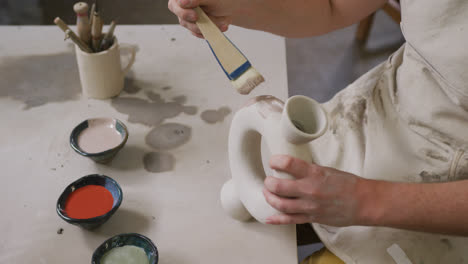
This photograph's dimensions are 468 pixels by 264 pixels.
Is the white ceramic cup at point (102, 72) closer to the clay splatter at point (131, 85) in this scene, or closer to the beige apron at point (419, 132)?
the clay splatter at point (131, 85)

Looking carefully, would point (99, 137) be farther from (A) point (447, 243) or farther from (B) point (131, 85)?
(A) point (447, 243)

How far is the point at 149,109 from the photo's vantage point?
113 centimetres

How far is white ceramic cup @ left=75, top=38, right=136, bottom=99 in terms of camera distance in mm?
1076

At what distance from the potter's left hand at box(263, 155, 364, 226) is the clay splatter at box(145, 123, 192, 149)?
37cm

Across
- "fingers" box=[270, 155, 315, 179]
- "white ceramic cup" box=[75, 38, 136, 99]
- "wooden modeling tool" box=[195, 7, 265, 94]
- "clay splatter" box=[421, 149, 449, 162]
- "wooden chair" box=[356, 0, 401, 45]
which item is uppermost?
"wooden modeling tool" box=[195, 7, 265, 94]

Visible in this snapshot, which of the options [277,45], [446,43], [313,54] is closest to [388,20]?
[313,54]

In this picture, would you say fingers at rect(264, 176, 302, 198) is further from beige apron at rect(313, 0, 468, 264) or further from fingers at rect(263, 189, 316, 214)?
beige apron at rect(313, 0, 468, 264)

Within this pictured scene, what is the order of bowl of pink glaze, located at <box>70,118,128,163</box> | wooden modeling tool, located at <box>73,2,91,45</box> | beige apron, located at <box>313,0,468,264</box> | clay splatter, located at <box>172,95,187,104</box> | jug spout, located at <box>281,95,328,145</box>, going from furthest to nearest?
clay splatter, located at <box>172,95,187,104</box> < wooden modeling tool, located at <box>73,2,91,45</box> < bowl of pink glaze, located at <box>70,118,128,163</box> < beige apron, located at <box>313,0,468,264</box> < jug spout, located at <box>281,95,328,145</box>

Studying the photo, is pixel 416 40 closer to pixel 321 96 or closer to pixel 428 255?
pixel 428 255

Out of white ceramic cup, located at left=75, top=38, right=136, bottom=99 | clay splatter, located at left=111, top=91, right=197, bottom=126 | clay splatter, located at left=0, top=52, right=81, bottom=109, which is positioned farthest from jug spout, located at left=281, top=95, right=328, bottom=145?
clay splatter, located at left=0, top=52, right=81, bottom=109

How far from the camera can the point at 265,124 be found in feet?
2.44

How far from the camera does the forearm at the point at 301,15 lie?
971 millimetres

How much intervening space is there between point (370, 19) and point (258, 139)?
1936mm

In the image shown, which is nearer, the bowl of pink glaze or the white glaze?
the white glaze
